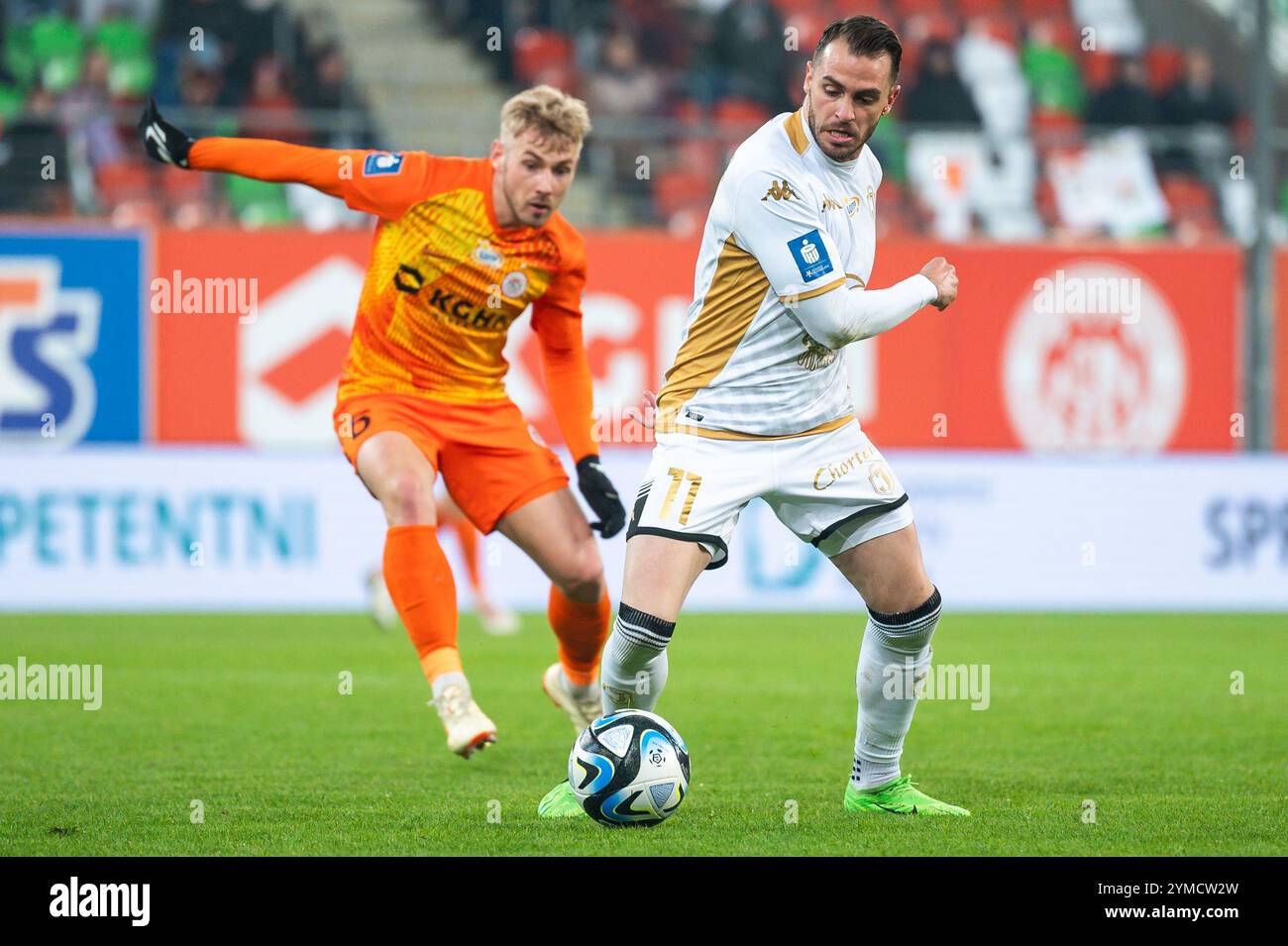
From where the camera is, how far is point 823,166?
553cm

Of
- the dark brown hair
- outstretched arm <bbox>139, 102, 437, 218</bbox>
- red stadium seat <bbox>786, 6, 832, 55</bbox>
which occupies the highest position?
red stadium seat <bbox>786, 6, 832, 55</bbox>

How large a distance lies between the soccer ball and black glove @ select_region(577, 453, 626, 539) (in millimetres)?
1171

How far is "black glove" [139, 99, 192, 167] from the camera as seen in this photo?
638 centimetres

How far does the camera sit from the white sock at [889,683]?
5.70m

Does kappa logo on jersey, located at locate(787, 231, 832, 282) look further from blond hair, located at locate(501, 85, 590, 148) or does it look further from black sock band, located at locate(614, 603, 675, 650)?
blond hair, located at locate(501, 85, 590, 148)

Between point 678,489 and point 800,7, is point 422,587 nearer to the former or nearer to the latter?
point 678,489

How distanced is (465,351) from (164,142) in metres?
1.30

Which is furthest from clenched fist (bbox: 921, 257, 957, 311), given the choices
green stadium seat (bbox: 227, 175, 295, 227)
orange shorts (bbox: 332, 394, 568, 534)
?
green stadium seat (bbox: 227, 175, 295, 227)

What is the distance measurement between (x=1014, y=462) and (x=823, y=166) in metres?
10.0

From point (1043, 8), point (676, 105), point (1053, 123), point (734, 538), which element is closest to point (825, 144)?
point (734, 538)

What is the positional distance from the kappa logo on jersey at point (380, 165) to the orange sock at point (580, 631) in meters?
1.63

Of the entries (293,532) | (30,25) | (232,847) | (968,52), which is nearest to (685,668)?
(293,532)

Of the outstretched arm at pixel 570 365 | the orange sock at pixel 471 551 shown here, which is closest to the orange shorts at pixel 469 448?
the outstretched arm at pixel 570 365

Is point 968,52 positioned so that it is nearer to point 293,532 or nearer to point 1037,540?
point 1037,540
